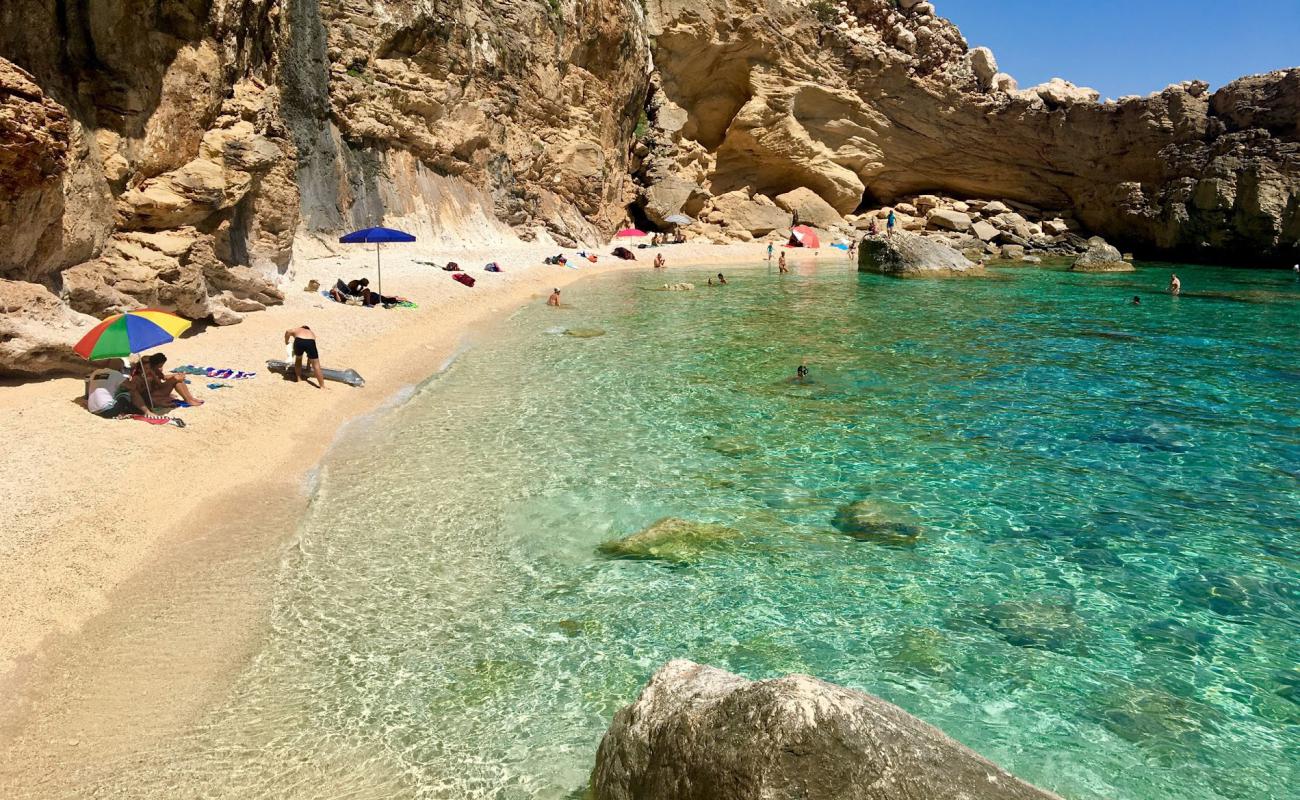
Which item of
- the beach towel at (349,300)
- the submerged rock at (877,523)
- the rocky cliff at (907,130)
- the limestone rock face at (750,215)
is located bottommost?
the submerged rock at (877,523)

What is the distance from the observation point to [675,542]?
7.17 metres

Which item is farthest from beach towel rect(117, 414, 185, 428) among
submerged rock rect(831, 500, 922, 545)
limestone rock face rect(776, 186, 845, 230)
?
limestone rock face rect(776, 186, 845, 230)

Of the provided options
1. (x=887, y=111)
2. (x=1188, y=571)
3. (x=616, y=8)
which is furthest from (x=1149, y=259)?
(x=1188, y=571)

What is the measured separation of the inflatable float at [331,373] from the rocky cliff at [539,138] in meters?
2.74

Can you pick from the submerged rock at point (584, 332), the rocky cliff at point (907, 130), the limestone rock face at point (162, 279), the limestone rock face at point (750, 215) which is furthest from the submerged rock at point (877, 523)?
the limestone rock face at point (750, 215)

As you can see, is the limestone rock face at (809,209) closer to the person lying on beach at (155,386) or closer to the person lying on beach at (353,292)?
the person lying on beach at (353,292)

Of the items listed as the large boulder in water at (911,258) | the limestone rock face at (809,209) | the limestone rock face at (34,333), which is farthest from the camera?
the limestone rock face at (809,209)

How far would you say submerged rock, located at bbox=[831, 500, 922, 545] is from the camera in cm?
729

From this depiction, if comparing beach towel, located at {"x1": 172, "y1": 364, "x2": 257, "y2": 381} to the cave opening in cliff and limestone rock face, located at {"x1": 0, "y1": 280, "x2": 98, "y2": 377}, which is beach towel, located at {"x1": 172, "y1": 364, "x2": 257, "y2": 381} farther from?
the cave opening in cliff

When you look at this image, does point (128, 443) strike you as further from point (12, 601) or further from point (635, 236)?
point (635, 236)

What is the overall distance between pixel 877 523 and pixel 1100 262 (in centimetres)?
3544

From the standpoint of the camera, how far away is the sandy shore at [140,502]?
5.18m

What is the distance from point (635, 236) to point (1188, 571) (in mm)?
32423

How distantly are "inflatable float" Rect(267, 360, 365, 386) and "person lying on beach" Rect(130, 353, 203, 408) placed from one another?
224cm
